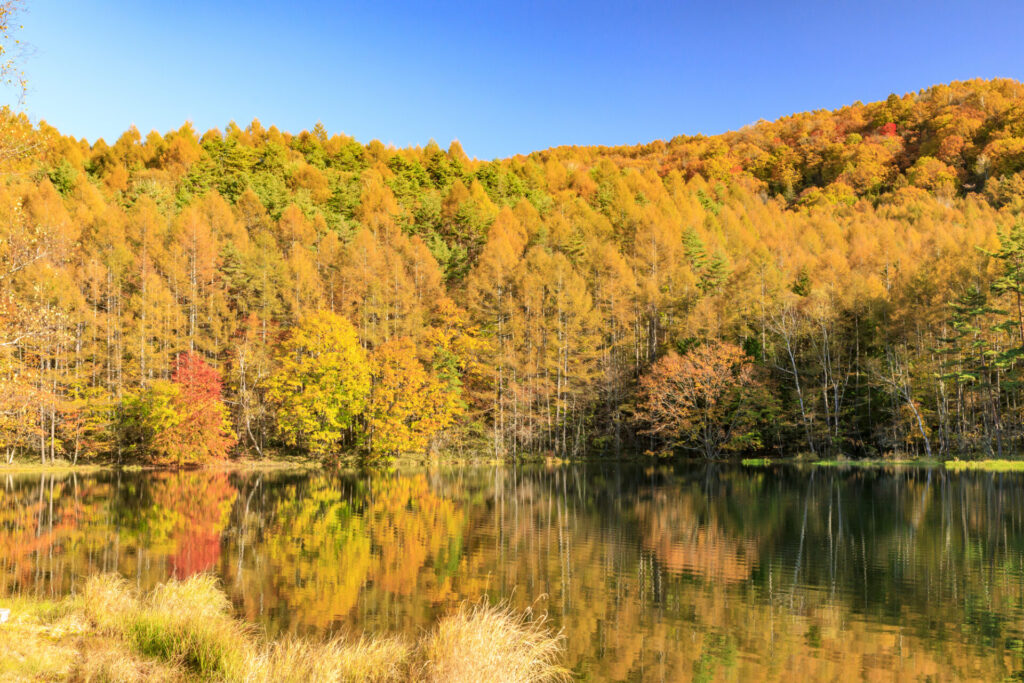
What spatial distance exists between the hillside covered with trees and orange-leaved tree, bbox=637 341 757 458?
0.68ft

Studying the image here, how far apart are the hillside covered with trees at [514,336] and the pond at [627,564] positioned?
16.9 metres

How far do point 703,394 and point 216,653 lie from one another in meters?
47.4

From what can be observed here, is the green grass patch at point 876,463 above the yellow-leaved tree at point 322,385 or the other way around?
the other way around

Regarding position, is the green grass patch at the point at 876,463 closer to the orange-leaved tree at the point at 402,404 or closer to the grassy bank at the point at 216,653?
the orange-leaved tree at the point at 402,404

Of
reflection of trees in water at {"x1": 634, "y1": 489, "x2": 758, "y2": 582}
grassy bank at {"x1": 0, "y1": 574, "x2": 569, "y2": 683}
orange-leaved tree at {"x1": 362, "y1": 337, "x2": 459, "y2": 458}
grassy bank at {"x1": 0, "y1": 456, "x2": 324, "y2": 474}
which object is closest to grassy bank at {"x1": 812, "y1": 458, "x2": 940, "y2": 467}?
orange-leaved tree at {"x1": 362, "y1": 337, "x2": 459, "y2": 458}

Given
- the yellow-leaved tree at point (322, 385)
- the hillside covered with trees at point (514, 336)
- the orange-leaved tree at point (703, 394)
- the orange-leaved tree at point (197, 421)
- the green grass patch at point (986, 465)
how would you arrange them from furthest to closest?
1. the orange-leaved tree at point (703, 394)
2. the yellow-leaved tree at point (322, 385)
3. the hillside covered with trees at point (514, 336)
4. the orange-leaved tree at point (197, 421)
5. the green grass patch at point (986, 465)

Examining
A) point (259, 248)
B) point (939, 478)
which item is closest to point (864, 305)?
point (939, 478)

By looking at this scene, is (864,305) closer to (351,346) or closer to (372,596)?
(351,346)

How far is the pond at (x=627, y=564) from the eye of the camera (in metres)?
10.5

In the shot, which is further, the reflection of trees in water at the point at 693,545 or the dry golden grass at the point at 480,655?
the reflection of trees in water at the point at 693,545

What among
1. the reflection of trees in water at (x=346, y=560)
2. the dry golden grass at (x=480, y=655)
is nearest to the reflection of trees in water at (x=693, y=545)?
the reflection of trees in water at (x=346, y=560)

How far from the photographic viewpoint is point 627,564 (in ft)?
53.2

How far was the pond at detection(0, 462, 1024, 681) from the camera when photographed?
10.5 metres

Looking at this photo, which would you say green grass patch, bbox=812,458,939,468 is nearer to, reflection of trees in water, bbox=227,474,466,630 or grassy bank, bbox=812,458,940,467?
grassy bank, bbox=812,458,940,467
